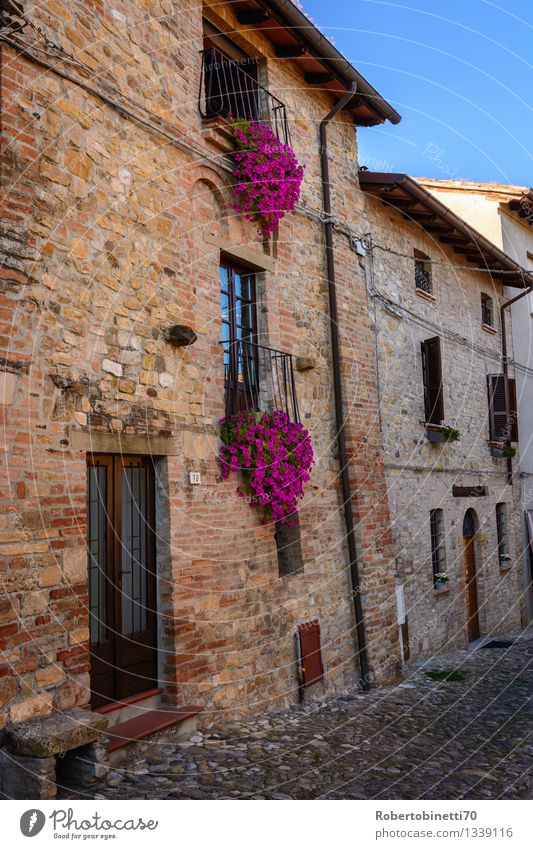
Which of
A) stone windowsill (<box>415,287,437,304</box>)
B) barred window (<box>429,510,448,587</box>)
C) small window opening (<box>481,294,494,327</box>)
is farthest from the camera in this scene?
small window opening (<box>481,294,494,327</box>)

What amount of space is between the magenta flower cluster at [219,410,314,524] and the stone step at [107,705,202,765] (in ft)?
6.81

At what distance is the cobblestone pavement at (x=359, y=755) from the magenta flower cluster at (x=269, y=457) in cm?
205

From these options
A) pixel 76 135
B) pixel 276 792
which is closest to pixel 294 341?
pixel 76 135

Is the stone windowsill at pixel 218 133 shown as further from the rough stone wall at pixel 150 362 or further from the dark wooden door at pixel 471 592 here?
the dark wooden door at pixel 471 592

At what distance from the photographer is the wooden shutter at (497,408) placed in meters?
13.9

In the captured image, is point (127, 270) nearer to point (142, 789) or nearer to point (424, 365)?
point (142, 789)

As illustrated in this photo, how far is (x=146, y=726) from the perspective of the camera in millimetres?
5273

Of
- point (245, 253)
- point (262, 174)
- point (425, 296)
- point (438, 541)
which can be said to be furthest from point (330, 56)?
point (438, 541)

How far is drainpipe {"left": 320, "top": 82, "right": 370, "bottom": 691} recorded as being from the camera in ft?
26.8

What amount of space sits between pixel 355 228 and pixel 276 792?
22.6 ft

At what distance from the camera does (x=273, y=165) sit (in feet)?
23.5

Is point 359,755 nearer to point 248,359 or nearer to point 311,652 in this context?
point 311,652

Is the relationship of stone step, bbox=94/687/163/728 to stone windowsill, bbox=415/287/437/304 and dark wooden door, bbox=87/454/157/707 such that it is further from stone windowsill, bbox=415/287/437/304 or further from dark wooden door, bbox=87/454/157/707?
stone windowsill, bbox=415/287/437/304

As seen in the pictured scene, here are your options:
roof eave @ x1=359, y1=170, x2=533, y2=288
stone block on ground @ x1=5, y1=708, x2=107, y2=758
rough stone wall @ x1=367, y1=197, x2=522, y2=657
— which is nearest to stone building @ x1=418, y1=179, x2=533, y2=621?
rough stone wall @ x1=367, y1=197, x2=522, y2=657
